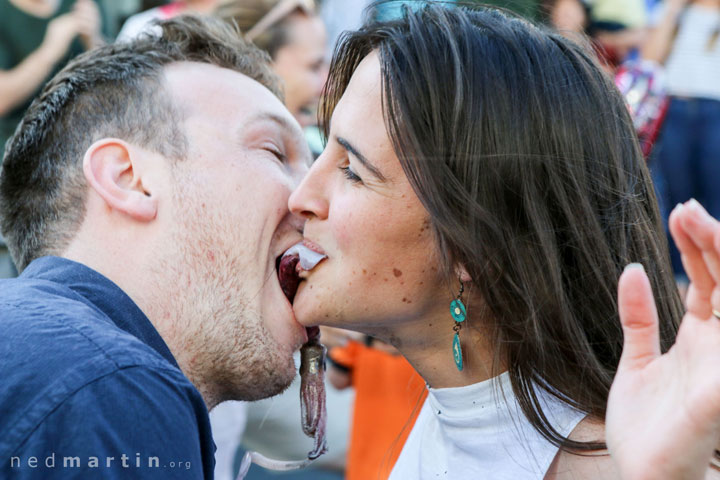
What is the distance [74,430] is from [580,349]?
3.82ft

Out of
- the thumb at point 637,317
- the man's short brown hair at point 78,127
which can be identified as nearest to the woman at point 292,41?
the man's short brown hair at point 78,127

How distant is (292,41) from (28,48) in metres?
1.32

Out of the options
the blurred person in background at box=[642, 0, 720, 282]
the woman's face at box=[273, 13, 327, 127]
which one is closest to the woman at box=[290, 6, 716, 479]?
the woman's face at box=[273, 13, 327, 127]

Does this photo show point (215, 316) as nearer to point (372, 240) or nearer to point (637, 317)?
point (372, 240)

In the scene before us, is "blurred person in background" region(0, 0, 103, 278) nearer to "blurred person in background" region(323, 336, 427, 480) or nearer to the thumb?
"blurred person in background" region(323, 336, 427, 480)

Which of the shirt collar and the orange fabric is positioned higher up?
the shirt collar

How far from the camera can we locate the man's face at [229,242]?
232 centimetres

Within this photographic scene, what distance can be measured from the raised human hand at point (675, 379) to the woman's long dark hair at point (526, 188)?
0.54 metres

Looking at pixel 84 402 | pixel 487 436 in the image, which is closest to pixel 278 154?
pixel 487 436

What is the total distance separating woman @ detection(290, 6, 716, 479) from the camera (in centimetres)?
200

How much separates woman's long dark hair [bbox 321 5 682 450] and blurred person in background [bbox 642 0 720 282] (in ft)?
9.97

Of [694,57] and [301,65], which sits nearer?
[301,65]

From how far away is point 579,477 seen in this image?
1.90 metres

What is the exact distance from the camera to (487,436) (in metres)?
2.09
